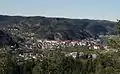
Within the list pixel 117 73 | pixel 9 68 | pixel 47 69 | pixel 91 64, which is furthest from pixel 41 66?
pixel 117 73

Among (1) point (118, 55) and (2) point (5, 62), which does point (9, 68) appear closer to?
(2) point (5, 62)

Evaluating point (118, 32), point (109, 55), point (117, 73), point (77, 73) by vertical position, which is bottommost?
point (77, 73)

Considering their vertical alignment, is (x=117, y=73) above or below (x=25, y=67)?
above

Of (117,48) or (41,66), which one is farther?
(41,66)

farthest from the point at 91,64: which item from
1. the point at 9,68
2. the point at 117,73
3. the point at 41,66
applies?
the point at 117,73

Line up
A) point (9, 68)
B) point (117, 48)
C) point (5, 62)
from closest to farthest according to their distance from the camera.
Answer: point (117, 48) < point (9, 68) < point (5, 62)

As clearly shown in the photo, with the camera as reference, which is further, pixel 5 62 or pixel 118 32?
pixel 5 62

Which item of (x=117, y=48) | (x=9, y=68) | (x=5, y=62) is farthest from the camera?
(x=5, y=62)

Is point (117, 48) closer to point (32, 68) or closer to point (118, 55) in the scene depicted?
point (118, 55)

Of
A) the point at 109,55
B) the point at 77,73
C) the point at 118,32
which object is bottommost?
the point at 77,73
